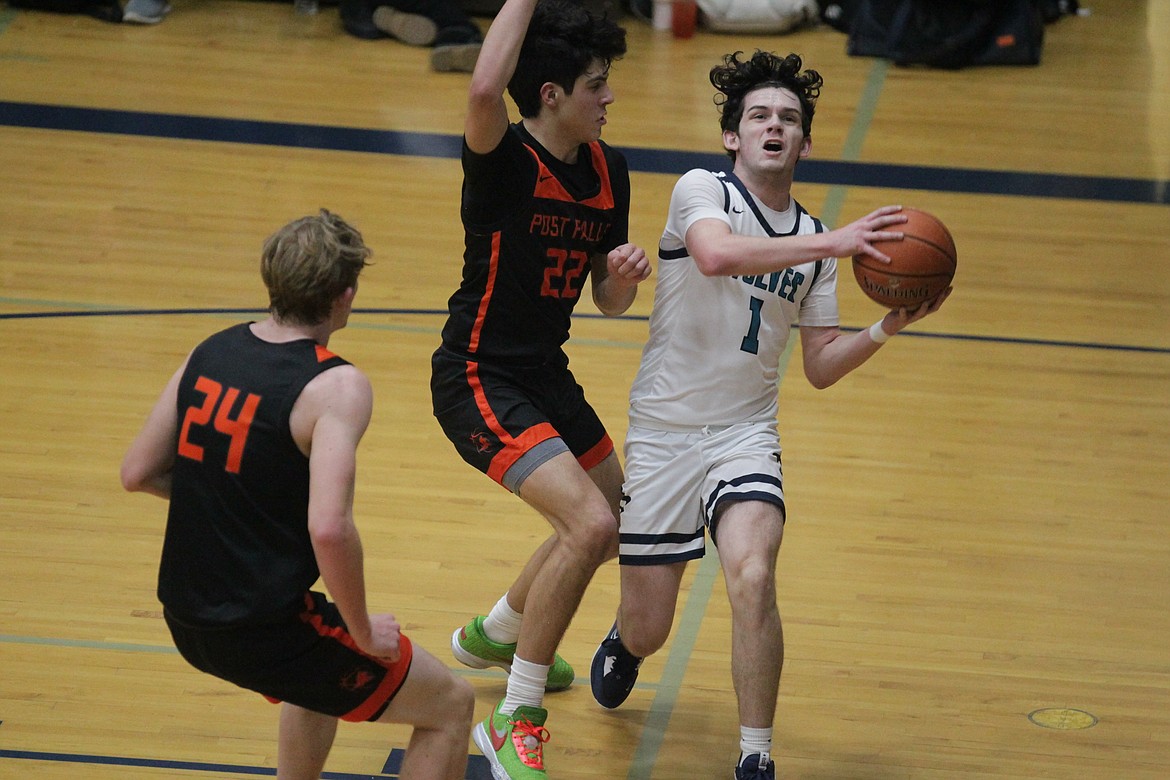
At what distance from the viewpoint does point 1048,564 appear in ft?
16.6

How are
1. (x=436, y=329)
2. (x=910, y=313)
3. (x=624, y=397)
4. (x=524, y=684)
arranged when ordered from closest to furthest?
(x=910, y=313) < (x=524, y=684) < (x=624, y=397) < (x=436, y=329)

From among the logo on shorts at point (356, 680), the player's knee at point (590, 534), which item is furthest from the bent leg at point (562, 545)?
the logo on shorts at point (356, 680)

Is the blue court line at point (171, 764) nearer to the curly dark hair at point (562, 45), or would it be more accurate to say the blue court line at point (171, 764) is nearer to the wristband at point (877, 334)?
the wristband at point (877, 334)

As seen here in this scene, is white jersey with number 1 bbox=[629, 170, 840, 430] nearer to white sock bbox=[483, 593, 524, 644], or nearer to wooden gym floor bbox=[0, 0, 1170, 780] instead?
white sock bbox=[483, 593, 524, 644]

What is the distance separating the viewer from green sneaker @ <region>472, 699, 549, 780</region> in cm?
374

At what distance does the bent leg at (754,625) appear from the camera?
3.59 metres

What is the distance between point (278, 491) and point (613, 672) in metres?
1.58

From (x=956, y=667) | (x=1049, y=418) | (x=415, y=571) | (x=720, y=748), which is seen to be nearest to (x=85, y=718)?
(x=415, y=571)

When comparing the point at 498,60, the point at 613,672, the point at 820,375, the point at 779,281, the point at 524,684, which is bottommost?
the point at 613,672

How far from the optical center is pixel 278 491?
2.90m

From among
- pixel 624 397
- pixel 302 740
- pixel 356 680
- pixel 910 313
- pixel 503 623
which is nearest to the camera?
pixel 356 680

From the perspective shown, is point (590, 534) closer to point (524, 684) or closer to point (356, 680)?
point (524, 684)

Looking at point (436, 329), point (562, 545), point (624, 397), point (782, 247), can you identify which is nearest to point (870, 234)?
point (782, 247)

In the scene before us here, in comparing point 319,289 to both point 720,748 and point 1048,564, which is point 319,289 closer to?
point 720,748
